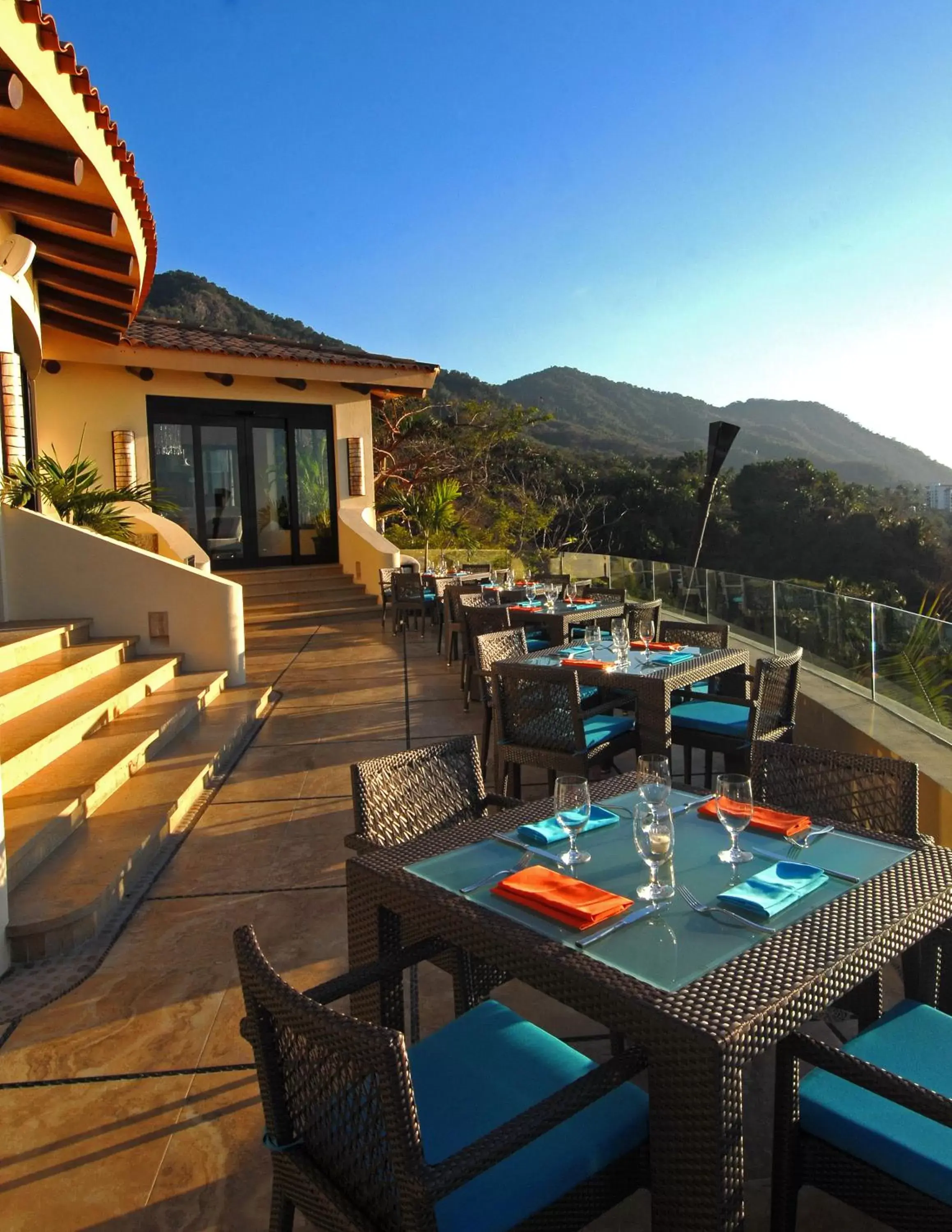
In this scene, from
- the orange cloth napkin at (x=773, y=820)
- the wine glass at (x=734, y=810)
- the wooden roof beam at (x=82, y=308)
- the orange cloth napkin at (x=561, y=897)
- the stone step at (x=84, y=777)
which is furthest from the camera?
the wooden roof beam at (x=82, y=308)

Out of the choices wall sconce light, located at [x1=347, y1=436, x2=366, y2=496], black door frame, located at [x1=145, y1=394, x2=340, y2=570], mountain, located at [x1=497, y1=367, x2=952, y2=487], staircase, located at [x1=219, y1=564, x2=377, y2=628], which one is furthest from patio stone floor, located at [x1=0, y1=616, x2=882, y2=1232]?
mountain, located at [x1=497, y1=367, x2=952, y2=487]

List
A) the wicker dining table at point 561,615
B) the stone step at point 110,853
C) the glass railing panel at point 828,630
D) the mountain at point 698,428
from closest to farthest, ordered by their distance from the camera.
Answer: the stone step at point 110,853
the glass railing panel at point 828,630
the wicker dining table at point 561,615
the mountain at point 698,428

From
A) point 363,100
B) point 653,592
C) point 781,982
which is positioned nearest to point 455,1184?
point 781,982

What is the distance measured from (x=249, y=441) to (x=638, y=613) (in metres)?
9.50

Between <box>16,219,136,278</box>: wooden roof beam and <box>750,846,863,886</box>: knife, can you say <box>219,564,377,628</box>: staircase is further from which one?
<box>750,846,863,886</box>: knife

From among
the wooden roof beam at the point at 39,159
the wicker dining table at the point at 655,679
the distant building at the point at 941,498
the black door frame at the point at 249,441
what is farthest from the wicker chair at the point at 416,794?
the distant building at the point at 941,498

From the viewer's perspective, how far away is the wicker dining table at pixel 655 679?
4059 millimetres

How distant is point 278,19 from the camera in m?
10.6

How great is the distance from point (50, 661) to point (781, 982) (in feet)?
18.7

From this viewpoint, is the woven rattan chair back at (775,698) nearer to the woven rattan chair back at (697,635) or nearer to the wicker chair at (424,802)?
the woven rattan chair back at (697,635)

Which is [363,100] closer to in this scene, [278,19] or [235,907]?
[278,19]

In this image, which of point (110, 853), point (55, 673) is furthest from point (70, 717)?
point (110, 853)

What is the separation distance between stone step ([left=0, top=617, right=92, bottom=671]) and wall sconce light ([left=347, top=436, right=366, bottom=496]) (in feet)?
25.2

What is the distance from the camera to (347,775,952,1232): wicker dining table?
53.0 inches
